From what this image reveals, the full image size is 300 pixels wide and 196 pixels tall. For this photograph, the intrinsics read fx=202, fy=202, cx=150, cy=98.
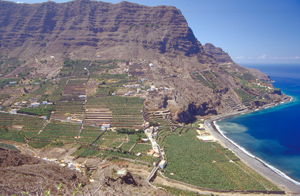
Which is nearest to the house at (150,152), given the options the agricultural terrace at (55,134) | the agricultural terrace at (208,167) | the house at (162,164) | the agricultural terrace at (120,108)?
the agricultural terrace at (208,167)

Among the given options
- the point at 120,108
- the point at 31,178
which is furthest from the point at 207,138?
the point at 31,178

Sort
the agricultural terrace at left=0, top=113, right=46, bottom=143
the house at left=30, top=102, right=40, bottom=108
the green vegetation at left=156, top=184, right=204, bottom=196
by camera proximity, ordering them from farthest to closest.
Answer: the house at left=30, top=102, right=40, bottom=108
the agricultural terrace at left=0, top=113, right=46, bottom=143
the green vegetation at left=156, top=184, right=204, bottom=196

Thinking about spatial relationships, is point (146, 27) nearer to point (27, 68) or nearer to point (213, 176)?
point (27, 68)

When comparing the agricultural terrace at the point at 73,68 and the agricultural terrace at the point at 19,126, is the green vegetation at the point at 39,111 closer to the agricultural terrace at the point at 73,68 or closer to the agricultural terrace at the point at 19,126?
the agricultural terrace at the point at 19,126

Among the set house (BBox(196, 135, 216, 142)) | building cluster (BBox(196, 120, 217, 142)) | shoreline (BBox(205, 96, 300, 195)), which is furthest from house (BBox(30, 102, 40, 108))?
shoreline (BBox(205, 96, 300, 195))

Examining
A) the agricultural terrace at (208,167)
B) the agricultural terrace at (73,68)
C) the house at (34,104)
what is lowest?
the agricultural terrace at (208,167)

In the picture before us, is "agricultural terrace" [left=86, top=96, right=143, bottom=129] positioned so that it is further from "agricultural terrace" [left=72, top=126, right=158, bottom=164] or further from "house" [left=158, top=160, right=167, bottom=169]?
"house" [left=158, top=160, right=167, bottom=169]
